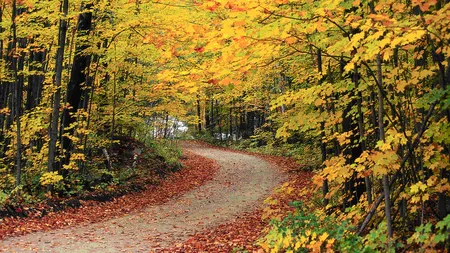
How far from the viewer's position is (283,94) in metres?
6.98

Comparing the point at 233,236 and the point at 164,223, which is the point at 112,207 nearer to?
the point at 164,223

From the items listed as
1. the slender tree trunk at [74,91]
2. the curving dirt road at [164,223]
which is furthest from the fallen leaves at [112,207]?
the slender tree trunk at [74,91]

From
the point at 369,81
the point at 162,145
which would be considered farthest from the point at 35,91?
the point at 369,81

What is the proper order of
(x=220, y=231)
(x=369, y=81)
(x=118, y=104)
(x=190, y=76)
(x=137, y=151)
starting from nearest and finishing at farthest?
(x=190, y=76) → (x=369, y=81) → (x=220, y=231) → (x=118, y=104) → (x=137, y=151)

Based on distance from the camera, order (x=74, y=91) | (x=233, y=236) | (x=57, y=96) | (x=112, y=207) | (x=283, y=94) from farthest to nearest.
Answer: (x=74, y=91), (x=112, y=207), (x=57, y=96), (x=233, y=236), (x=283, y=94)

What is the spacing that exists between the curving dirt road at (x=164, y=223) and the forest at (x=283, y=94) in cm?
194

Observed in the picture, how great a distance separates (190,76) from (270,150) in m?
23.4

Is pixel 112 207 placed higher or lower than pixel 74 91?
lower

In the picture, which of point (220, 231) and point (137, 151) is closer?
point (220, 231)

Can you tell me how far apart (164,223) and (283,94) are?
575 cm

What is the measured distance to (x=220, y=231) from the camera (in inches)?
377

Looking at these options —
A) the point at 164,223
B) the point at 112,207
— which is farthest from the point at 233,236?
the point at 112,207

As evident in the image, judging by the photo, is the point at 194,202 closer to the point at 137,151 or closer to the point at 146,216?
the point at 146,216

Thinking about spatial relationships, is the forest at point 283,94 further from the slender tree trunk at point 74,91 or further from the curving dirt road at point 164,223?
the curving dirt road at point 164,223
